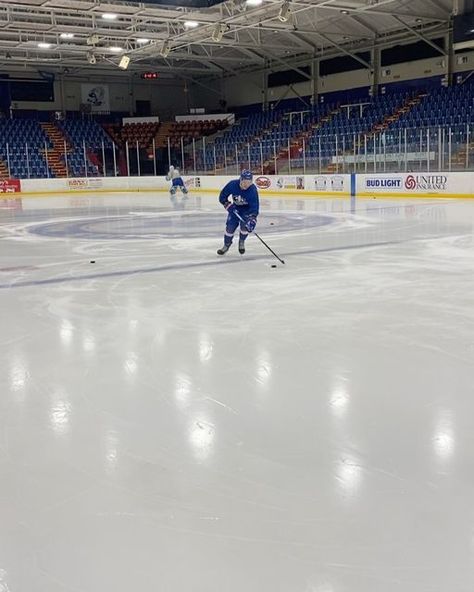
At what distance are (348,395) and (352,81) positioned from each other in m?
28.1

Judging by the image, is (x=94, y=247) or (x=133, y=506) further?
(x=94, y=247)

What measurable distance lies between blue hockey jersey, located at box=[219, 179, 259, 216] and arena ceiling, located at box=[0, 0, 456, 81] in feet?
38.5

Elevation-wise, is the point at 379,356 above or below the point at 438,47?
below

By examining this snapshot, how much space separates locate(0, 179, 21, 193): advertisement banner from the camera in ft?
94.2

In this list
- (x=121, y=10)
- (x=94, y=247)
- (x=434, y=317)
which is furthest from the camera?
(x=121, y=10)

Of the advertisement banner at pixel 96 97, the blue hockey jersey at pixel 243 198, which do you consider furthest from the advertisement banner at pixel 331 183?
the advertisement banner at pixel 96 97

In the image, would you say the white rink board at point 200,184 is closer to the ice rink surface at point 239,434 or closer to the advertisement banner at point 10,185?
the advertisement banner at point 10,185

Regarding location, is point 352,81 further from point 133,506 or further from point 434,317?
point 133,506

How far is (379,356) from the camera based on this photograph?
4.14m

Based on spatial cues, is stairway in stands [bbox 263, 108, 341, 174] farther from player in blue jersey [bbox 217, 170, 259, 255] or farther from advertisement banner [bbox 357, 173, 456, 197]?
player in blue jersey [bbox 217, 170, 259, 255]

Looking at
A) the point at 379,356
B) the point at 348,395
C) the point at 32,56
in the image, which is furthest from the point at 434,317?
the point at 32,56

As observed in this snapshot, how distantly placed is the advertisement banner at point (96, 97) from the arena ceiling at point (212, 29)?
2.74 meters

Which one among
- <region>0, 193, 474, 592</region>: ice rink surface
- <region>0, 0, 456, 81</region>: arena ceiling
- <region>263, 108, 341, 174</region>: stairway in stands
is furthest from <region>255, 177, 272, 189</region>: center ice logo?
<region>0, 193, 474, 592</region>: ice rink surface

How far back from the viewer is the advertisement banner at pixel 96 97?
36.6 metres
